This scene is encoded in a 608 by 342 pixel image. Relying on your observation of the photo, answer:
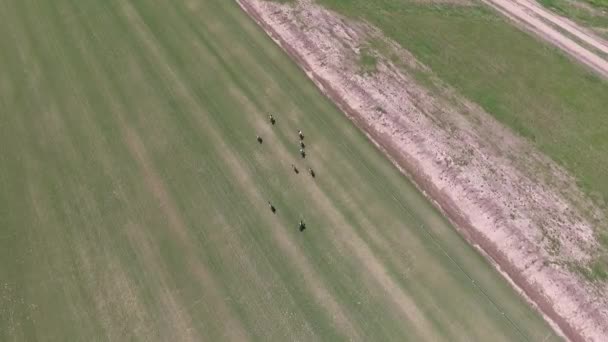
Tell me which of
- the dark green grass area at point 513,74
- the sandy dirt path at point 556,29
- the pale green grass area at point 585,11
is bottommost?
the dark green grass area at point 513,74

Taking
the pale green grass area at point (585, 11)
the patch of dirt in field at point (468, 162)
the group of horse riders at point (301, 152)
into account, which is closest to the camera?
the patch of dirt in field at point (468, 162)

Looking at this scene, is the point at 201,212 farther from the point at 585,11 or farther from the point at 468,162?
the point at 585,11

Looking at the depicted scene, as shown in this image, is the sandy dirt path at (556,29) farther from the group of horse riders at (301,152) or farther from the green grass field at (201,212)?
the group of horse riders at (301,152)

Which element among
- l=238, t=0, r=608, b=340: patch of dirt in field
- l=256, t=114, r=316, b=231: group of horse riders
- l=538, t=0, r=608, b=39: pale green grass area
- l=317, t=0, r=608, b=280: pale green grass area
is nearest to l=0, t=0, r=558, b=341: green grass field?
l=256, t=114, r=316, b=231: group of horse riders

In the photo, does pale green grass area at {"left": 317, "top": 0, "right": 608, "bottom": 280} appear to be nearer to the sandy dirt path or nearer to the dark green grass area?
the dark green grass area

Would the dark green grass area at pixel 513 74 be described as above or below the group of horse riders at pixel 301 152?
above

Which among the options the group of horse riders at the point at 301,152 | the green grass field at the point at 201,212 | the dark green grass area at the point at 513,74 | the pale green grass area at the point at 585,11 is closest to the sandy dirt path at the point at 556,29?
the pale green grass area at the point at 585,11
